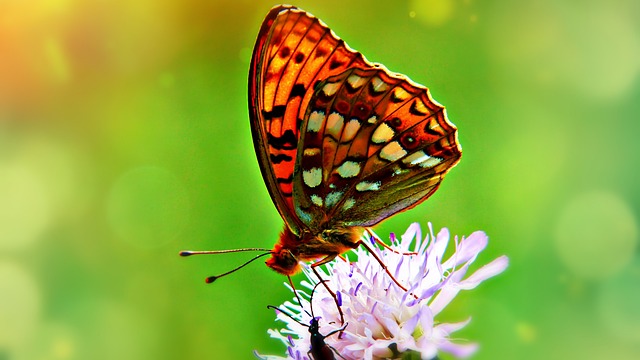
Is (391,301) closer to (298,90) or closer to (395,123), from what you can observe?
(395,123)

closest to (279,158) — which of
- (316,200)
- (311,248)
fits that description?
(316,200)

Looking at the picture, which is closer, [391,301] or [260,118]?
[391,301]

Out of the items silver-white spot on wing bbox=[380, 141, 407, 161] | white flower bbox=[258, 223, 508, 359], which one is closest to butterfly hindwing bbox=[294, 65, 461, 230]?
silver-white spot on wing bbox=[380, 141, 407, 161]

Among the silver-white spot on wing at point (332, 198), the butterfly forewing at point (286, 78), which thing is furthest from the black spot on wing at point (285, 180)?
the silver-white spot on wing at point (332, 198)

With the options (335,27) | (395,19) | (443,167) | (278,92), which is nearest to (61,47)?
(335,27)

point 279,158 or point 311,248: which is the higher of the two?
point 279,158

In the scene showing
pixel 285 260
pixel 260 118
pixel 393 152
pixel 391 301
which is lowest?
pixel 391 301
